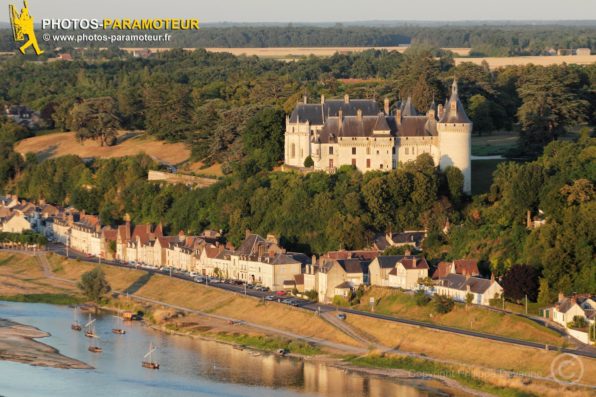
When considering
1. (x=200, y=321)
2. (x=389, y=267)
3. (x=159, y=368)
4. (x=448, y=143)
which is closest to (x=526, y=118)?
Answer: (x=448, y=143)

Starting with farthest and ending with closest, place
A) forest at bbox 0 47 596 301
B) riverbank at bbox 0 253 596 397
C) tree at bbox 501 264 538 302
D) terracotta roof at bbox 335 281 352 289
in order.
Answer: forest at bbox 0 47 596 301, terracotta roof at bbox 335 281 352 289, tree at bbox 501 264 538 302, riverbank at bbox 0 253 596 397

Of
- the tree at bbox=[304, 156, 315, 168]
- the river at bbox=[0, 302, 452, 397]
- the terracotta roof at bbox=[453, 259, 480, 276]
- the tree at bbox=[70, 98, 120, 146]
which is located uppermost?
the tree at bbox=[304, 156, 315, 168]

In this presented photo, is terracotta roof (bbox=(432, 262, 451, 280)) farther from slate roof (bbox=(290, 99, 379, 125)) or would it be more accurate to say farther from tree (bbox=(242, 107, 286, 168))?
tree (bbox=(242, 107, 286, 168))

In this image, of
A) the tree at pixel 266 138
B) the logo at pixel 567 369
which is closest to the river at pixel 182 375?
the logo at pixel 567 369

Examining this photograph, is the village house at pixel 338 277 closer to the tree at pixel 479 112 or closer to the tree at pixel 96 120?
the tree at pixel 479 112

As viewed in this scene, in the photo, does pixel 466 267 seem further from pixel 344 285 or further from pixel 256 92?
pixel 256 92

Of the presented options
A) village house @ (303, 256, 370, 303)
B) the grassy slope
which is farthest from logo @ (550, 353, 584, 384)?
village house @ (303, 256, 370, 303)

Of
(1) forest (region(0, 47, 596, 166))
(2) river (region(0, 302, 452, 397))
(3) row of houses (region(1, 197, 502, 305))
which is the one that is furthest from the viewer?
(1) forest (region(0, 47, 596, 166))
